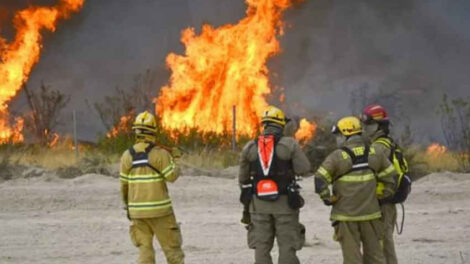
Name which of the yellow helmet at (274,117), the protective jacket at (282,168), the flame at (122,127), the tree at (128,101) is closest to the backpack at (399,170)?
the protective jacket at (282,168)

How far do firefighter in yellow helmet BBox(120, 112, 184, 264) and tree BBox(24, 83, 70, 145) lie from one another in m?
15.1

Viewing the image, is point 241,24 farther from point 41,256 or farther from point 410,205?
point 41,256

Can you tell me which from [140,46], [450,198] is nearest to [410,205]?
[450,198]

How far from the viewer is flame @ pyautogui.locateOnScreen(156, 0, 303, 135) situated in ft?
72.4

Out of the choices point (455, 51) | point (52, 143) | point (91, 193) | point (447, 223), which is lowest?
point (447, 223)

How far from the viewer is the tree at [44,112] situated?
72.5ft

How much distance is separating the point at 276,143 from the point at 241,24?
51.6ft

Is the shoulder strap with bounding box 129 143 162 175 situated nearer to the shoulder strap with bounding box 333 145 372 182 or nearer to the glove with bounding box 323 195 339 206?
the glove with bounding box 323 195 339 206

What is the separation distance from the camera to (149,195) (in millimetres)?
7414

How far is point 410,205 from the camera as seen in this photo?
1411 cm

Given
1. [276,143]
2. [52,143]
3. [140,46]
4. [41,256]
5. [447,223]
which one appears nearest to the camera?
[276,143]

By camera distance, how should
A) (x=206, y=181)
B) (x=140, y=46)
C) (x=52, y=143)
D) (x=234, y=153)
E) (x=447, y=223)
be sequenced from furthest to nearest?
1. (x=140, y=46)
2. (x=52, y=143)
3. (x=234, y=153)
4. (x=206, y=181)
5. (x=447, y=223)

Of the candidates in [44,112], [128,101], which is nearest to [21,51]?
[44,112]

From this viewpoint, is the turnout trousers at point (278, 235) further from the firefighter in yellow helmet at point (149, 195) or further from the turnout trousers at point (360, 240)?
the firefighter in yellow helmet at point (149, 195)
